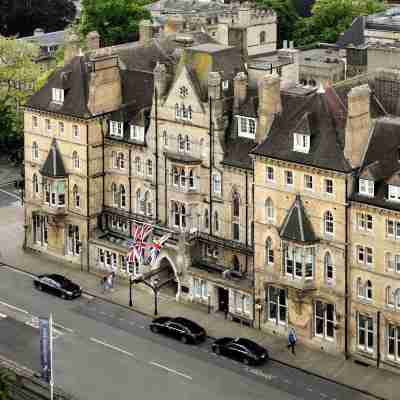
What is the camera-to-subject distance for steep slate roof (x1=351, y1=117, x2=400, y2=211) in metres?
87.5

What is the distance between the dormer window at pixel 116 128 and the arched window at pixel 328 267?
26.4 meters

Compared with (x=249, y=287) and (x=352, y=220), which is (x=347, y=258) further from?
(x=249, y=287)

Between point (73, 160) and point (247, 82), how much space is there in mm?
19410

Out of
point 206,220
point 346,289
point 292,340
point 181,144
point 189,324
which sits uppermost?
point 181,144

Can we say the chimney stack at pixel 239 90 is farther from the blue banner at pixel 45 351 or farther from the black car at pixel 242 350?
the blue banner at pixel 45 351

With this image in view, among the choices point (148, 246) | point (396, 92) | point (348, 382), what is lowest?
point (348, 382)

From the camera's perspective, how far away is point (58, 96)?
363 ft

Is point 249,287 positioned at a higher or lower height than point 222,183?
lower

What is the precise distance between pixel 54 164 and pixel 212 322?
23.4 metres

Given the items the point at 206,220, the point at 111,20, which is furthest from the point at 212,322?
the point at 111,20

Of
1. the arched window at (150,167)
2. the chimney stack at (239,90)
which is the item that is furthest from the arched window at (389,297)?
the arched window at (150,167)

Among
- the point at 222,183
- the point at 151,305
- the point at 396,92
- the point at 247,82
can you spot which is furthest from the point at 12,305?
the point at 396,92

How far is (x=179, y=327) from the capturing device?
95688mm

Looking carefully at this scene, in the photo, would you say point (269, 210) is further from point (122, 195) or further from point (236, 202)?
point (122, 195)
